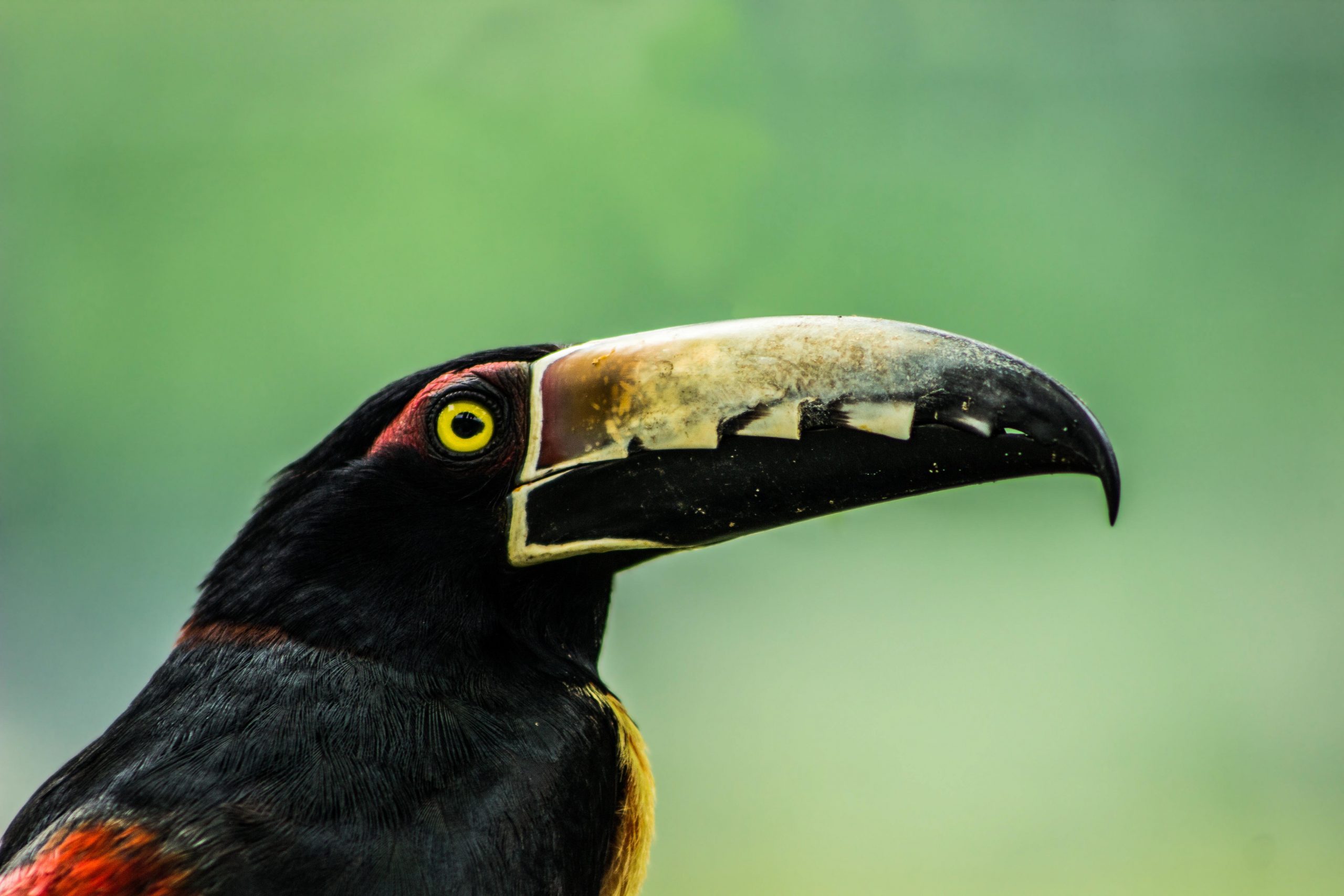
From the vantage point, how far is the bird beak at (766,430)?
1216mm

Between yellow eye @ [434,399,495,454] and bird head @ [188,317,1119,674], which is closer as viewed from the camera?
bird head @ [188,317,1119,674]

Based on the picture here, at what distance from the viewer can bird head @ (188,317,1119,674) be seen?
1232 millimetres

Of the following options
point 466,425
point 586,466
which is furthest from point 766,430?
point 466,425

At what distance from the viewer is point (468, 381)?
142 centimetres

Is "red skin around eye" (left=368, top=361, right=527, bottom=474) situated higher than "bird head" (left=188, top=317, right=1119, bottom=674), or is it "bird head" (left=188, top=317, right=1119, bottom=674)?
"red skin around eye" (left=368, top=361, right=527, bottom=474)

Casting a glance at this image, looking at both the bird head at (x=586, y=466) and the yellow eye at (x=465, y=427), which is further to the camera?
the yellow eye at (x=465, y=427)

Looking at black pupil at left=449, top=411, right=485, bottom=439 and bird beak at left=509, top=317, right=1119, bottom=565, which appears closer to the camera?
bird beak at left=509, top=317, right=1119, bottom=565

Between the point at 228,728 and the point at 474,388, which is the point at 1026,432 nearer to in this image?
the point at 474,388

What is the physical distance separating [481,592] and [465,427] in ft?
0.62

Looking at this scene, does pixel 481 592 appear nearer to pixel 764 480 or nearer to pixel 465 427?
pixel 465 427

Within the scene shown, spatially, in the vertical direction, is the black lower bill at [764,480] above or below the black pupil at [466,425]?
below

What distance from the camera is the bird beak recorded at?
122 cm

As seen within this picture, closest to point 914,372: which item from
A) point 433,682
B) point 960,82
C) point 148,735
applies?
point 433,682

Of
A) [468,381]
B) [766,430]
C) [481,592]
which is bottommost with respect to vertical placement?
[481,592]
